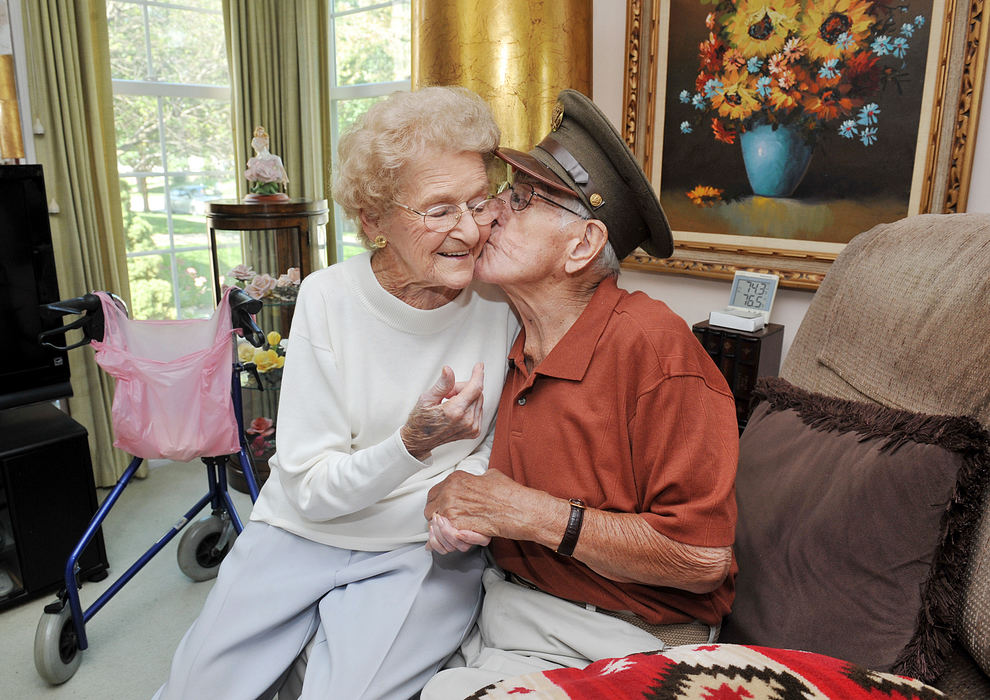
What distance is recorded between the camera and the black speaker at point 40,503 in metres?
2.32

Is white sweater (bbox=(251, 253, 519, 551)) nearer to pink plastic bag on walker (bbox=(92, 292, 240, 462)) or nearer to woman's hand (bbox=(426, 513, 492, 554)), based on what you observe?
woman's hand (bbox=(426, 513, 492, 554))

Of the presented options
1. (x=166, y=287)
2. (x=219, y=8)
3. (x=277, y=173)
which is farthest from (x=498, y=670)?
(x=219, y=8)

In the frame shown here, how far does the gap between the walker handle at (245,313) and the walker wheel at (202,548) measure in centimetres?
89

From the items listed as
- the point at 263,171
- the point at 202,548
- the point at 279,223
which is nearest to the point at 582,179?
the point at 202,548

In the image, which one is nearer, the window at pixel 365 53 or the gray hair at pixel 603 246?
the gray hair at pixel 603 246

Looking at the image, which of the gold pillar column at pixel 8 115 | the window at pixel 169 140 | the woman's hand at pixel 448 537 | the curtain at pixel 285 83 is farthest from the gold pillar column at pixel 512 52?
the window at pixel 169 140

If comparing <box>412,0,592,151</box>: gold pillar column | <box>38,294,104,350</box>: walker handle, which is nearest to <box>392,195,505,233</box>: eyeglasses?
<box>412,0,592,151</box>: gold pillar column

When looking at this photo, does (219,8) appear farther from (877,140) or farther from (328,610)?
(328,610)

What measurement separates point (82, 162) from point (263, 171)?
0.75 m

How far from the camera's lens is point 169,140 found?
372 cm

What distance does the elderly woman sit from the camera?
1.14 m

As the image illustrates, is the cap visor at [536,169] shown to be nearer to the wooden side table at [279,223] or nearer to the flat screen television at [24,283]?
the flat screen television at [24,283]

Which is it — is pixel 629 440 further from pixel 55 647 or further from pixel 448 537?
pixel 55 647

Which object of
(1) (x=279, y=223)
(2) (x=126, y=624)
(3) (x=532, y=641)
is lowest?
(2) (x=126, y=624)
